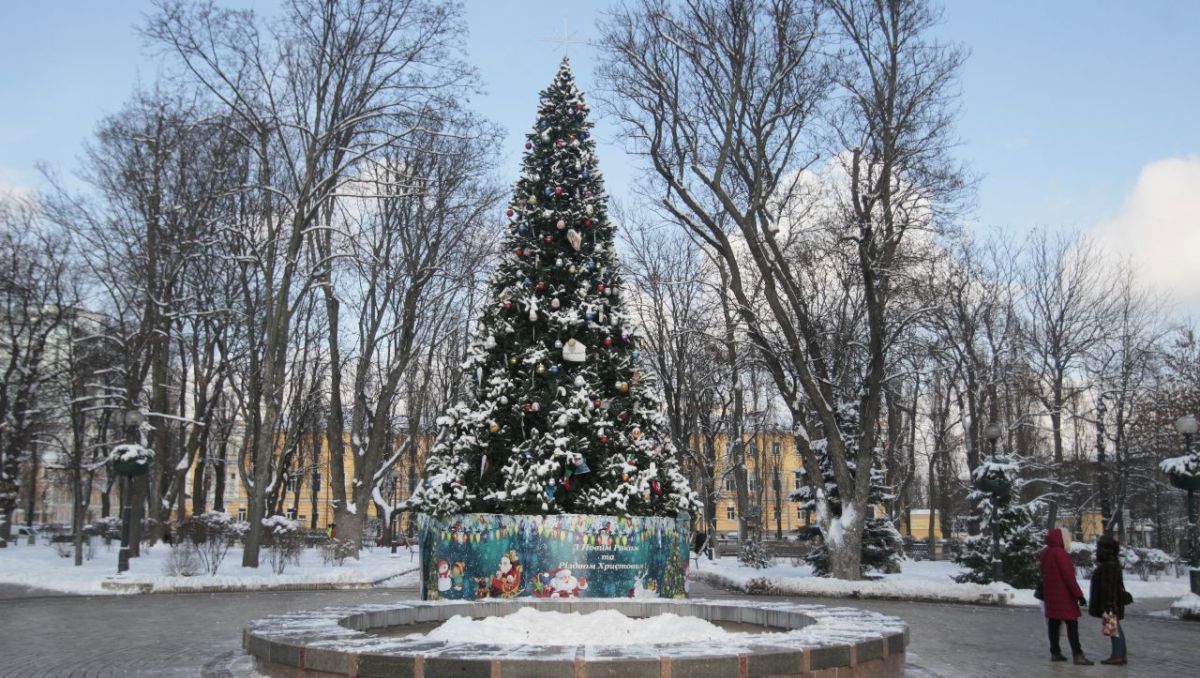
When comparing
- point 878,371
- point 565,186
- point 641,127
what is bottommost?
point 878,371

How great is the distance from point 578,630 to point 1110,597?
575cm

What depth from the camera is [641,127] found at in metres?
23.4

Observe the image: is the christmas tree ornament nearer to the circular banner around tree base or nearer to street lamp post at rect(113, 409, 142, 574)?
the circular banner around tree base

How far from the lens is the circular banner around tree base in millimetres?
14250

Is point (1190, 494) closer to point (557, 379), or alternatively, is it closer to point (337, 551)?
point (557, 379)

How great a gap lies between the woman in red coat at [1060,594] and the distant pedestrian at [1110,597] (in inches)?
7.8

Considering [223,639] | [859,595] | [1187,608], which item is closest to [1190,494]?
[1187,608]

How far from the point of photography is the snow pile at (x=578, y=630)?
351 inches

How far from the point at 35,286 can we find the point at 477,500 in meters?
25.6

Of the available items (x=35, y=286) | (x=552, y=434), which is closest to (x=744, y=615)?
(x=552, y=434)

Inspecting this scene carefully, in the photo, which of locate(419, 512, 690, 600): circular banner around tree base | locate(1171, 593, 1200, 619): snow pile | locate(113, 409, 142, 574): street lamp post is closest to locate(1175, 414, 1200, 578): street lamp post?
locate(1171, 593, 1200, 619): snow pile

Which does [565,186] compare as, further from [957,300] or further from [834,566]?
[957,300]

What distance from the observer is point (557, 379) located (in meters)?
15.5

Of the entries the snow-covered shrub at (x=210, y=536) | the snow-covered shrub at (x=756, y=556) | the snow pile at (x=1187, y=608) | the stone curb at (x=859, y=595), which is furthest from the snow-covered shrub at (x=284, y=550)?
the snow pile at (x=1187, y=608)
